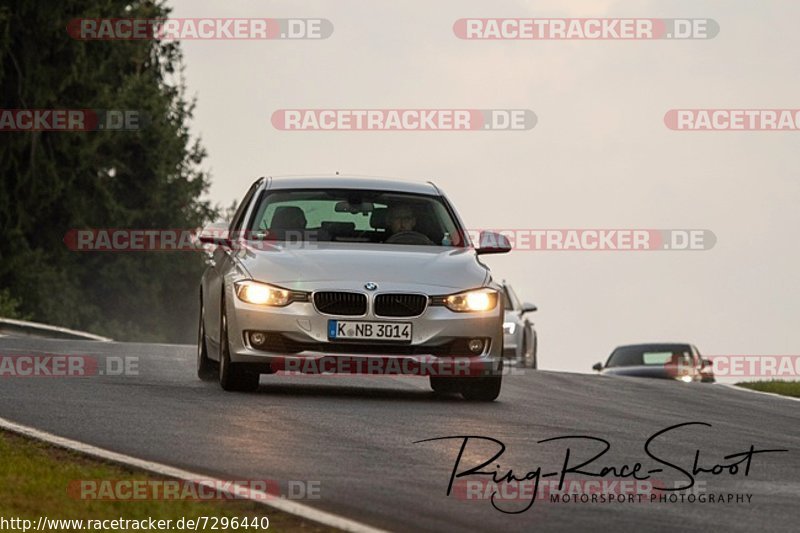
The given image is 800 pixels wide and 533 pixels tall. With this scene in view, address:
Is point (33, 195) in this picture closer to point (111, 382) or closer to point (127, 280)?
point (127, 280)

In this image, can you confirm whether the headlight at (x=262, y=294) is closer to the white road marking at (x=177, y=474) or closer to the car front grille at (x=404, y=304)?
the car front grille at (x=404, y=304)

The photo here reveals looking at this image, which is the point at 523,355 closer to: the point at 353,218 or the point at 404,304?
the point at 353,218

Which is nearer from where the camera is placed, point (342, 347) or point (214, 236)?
point (342, 347)

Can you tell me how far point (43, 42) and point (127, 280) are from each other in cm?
1358

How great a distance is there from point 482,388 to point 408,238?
4.45ft

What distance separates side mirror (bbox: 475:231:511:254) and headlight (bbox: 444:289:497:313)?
0.92 m

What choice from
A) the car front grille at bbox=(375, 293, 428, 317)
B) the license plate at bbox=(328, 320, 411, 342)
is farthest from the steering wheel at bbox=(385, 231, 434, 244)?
the license plate at bbox=(328, 320, 411, 342)

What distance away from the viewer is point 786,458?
43.4ft

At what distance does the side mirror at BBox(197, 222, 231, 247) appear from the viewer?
17.2m

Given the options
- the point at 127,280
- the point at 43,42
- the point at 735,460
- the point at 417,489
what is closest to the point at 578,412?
the point at 735,460

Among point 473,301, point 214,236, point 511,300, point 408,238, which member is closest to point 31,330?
point 511,300

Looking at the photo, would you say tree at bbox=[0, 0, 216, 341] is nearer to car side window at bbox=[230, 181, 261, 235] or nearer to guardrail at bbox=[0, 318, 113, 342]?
guardrail at bbox=[0, 318, 113, 342]

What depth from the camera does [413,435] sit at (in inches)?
520

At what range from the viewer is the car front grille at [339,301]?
51.6 feet
